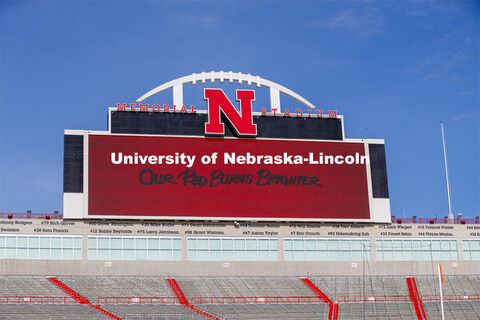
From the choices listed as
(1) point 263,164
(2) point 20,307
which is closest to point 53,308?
(2) point 20,307

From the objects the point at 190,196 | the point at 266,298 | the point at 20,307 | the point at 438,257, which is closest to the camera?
the point at 20,307

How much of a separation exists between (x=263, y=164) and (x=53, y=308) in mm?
24350

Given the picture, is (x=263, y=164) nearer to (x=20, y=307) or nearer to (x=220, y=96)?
(x=220, y=96)

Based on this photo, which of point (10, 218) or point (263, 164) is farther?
point (263, 164)

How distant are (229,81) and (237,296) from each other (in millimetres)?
20284

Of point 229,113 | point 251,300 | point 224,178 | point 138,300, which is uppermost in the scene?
point 229,113

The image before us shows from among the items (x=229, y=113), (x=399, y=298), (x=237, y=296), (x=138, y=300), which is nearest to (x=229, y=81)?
(x=229, y=113)

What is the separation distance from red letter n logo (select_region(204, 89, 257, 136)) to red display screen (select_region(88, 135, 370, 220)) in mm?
1039

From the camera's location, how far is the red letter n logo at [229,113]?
8012 cm

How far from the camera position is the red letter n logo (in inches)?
3155

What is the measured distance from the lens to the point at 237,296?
243ft

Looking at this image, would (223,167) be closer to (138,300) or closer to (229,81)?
(229,81)

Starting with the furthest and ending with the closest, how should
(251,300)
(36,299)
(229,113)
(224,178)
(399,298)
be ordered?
(229,113) < (224,178) < (399,298) < (251,300) < (36,299)

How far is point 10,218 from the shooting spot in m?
75.3
